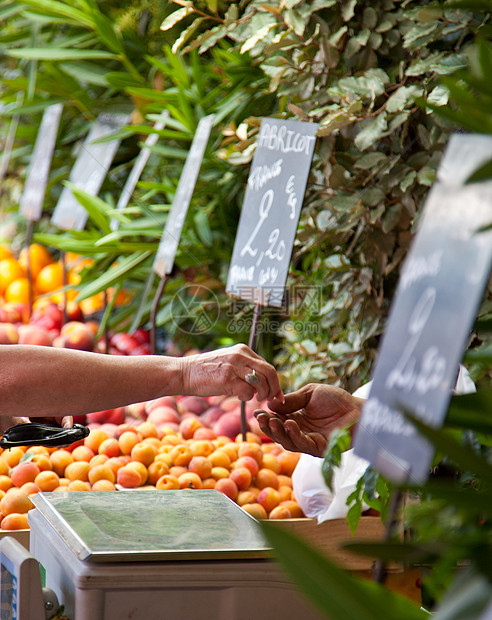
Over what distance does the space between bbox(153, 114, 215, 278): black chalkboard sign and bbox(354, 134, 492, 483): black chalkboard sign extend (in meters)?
1.37

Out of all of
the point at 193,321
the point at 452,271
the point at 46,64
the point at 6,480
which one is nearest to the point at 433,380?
the point at 452,271

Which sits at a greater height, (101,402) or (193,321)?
(101,402)

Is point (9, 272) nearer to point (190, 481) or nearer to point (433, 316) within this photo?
point (190, 481)

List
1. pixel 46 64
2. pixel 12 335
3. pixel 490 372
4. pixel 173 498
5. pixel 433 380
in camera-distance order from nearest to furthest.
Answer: pixel 433 380
pixel 173 498
pixel 490 372
pixel 12 335
pixel 46 64

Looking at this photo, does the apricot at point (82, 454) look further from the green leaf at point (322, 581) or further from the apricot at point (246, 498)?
the green leaf at point (322, 581)

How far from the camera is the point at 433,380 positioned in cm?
49

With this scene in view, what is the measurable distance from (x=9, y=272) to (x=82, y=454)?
65.6 inches

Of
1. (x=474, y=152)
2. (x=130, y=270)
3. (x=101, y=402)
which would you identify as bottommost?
(x=130, y=270)

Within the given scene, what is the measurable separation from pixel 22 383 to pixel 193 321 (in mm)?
1469

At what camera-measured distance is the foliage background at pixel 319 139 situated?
1.66 m

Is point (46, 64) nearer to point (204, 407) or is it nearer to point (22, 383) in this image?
point (204, 407)

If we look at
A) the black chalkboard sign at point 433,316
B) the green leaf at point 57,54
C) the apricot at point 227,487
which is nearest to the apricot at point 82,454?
the apricot at point 227,487

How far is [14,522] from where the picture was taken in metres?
1.36

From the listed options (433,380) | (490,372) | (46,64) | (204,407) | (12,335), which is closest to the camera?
(433,380)
